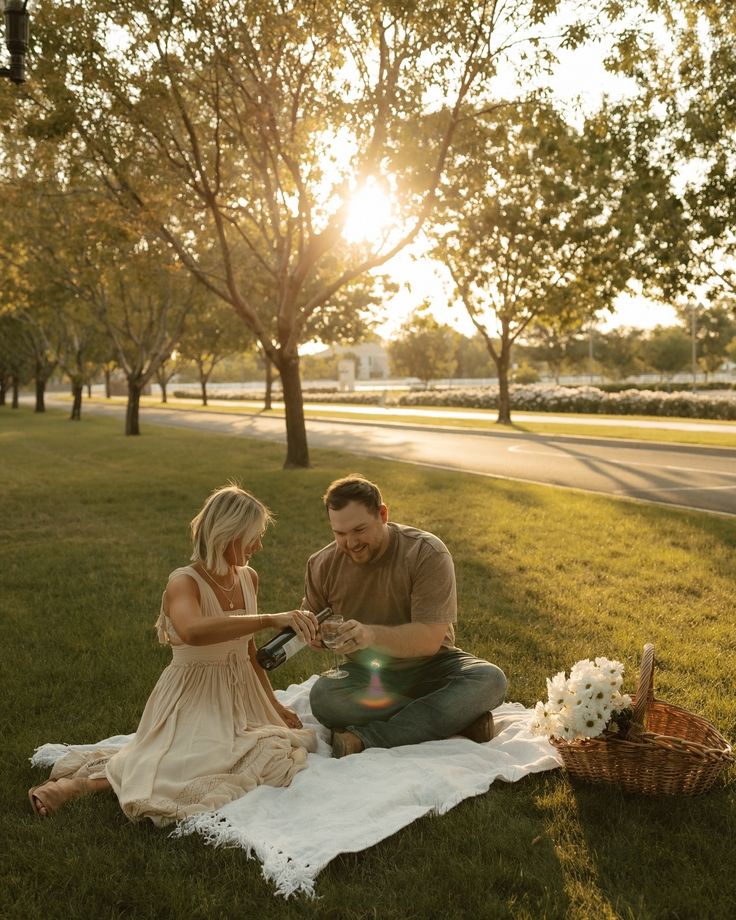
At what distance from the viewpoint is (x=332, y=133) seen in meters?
15.3

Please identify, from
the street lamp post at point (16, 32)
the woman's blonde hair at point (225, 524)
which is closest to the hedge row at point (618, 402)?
the street lamp post at point (16, 32)

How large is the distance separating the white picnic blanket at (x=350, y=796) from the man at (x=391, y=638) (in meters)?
0.13

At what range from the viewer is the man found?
176 inches

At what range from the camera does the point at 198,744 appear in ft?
13.4

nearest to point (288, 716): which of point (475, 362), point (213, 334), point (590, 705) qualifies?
point (590, 705)

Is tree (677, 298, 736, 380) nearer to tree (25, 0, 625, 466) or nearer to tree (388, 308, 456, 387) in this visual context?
tree (388, 308, 456, 387)

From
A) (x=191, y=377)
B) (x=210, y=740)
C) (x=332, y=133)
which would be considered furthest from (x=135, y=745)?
(x=191, y=377)

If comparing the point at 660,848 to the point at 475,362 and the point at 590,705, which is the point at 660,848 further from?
the point at 475,362

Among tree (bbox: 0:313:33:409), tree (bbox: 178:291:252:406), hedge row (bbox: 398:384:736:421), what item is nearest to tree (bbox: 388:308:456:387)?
tree (bbox: 178:291:252:406)

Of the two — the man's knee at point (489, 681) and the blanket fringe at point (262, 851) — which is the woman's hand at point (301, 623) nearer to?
the blanket fringe at point (262, 851)

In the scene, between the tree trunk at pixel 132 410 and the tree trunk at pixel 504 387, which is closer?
the tree trunk at pixel 132 410

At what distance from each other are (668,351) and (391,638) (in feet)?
267

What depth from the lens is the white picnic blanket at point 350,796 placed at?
3.57m

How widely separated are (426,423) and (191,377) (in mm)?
130562
